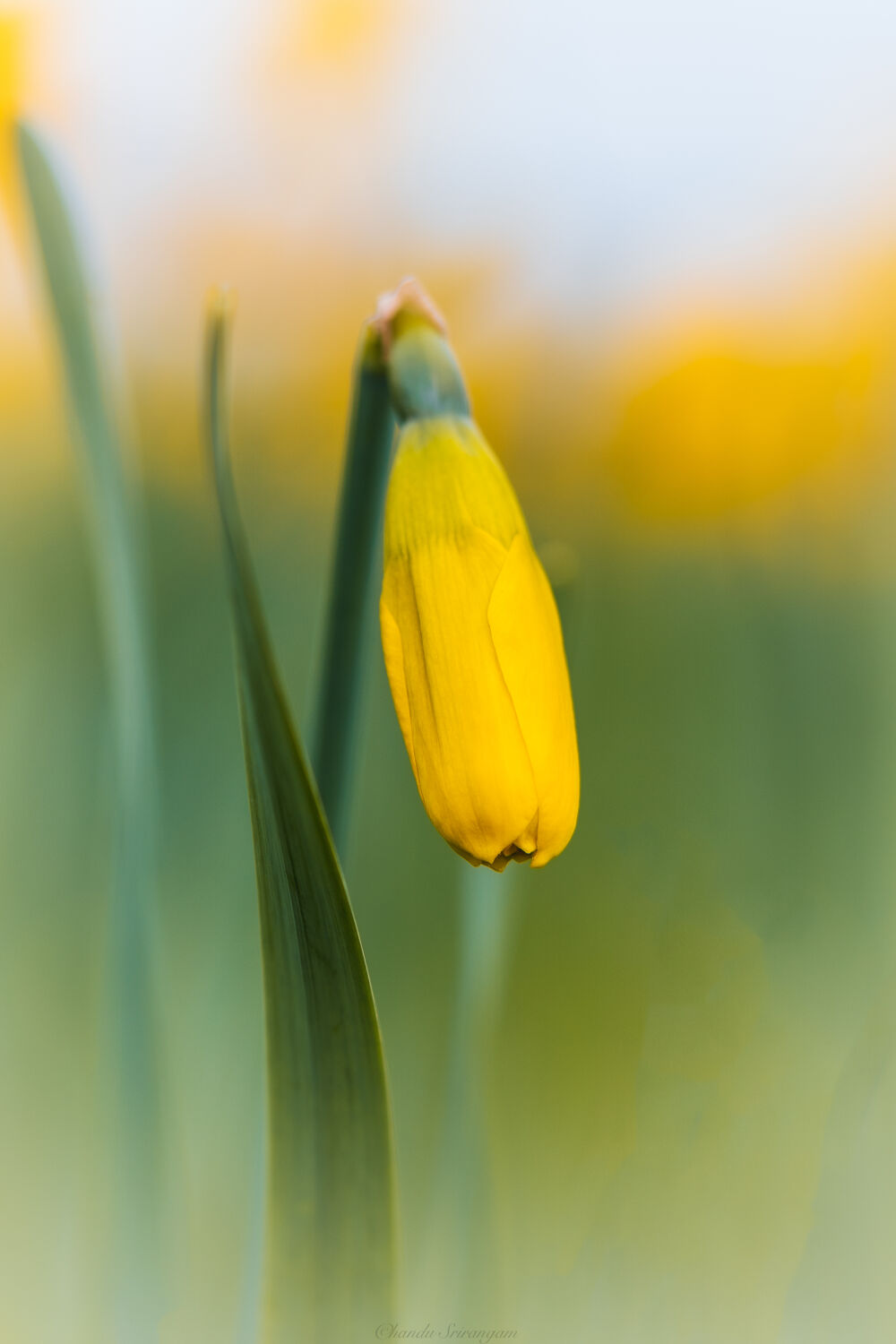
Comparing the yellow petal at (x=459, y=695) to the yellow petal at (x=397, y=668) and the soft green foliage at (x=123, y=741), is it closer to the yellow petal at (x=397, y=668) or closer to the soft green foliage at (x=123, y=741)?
the yellow petal at (x=397, y=668)

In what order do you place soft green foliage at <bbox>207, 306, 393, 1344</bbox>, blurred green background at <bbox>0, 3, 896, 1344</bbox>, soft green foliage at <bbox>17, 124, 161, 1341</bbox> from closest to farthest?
1. soft green foliage at <bbox>207, 306, 393, 1344</bbox>
2. soft green foliage at <bbox>17, 124, 161, 1341</bbox>
3. blurred green background at <bbox>0, 3, 896, 1344</bbox>

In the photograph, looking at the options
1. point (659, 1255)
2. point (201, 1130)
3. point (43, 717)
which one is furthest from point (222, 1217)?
point (43, 717)

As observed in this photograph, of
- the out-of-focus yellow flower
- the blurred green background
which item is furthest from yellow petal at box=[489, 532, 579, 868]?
the blurred green background

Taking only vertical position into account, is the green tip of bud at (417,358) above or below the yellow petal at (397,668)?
above

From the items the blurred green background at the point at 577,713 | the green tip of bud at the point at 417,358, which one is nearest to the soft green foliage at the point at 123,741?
the blurred green background at the point at 577,713

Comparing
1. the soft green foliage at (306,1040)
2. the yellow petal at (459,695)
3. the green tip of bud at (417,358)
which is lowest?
the soft green foliage at (306,1040)

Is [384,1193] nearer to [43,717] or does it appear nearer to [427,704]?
[427,704]

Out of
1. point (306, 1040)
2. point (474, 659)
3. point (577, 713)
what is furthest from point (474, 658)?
point (577, 713)

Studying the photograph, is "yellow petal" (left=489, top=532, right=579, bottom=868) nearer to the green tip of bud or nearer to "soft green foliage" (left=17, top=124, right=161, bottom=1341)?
the green tip of bud
